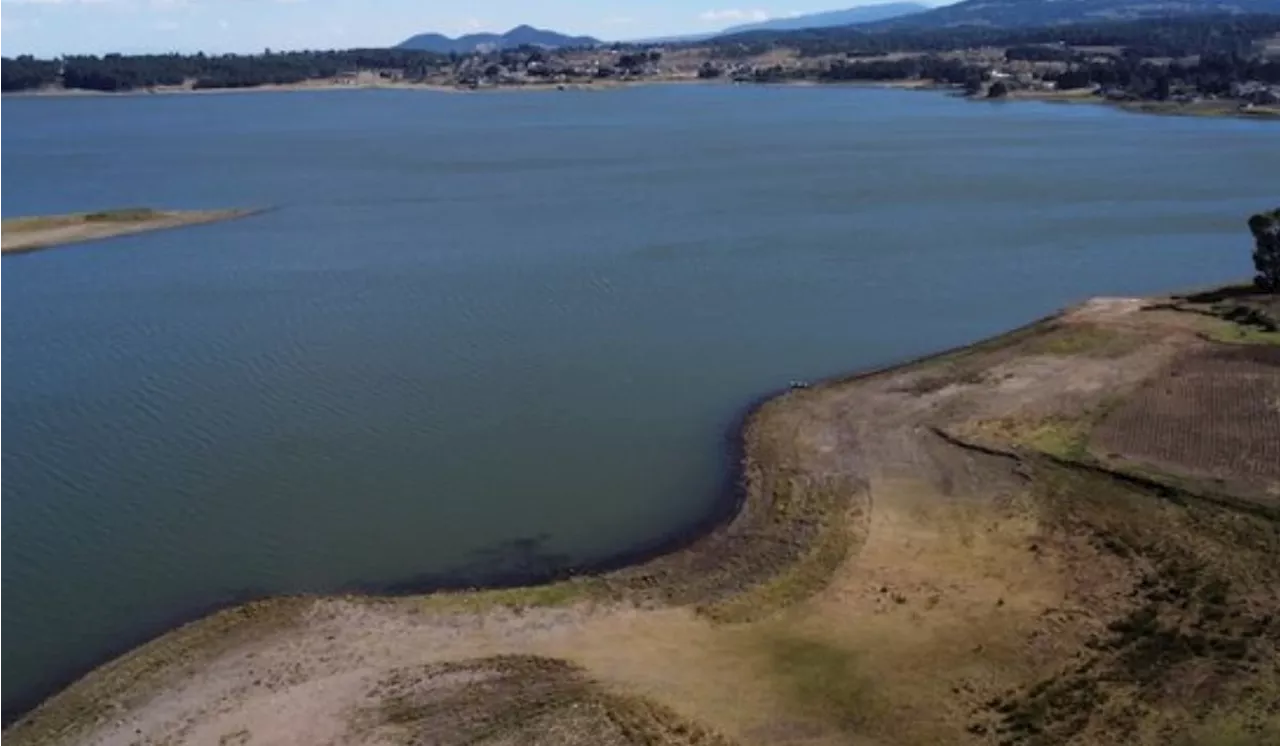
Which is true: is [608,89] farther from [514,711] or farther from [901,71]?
[514,711]

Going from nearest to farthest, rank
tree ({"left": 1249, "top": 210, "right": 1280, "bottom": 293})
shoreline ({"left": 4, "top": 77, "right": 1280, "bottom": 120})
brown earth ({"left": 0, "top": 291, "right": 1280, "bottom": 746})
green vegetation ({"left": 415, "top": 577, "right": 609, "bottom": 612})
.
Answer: brown earth ({"left": 0, "top": 291, "right": 1280, "bottom": 746}) < green vegetation ({"left": 415, "top": 577, "right": 609, "bottom": 612}) < tree ({"left": 1249, "top": 210, "right": 1280, "bottom": 293}) < shoreline ({"left": 4, "top": 77, "right": 1280, "bottom": 120})

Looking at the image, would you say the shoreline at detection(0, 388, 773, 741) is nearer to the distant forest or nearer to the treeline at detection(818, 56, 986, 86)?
the distant forest

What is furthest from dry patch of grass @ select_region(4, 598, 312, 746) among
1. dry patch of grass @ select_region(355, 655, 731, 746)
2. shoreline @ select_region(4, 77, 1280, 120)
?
shoreline @ select_region(4, 77, 1280, 120)

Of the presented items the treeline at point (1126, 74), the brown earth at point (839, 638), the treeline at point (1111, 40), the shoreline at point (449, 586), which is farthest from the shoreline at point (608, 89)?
the shoreline at point (449, 586)

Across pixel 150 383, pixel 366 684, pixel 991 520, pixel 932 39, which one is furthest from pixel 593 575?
pixel 932 39

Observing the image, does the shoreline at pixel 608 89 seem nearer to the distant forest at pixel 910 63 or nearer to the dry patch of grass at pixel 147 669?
the distant forest at pixel 910 63

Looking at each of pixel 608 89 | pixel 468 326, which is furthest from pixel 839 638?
pixel 608 89

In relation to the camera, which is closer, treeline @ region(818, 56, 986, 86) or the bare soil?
the bare soil
